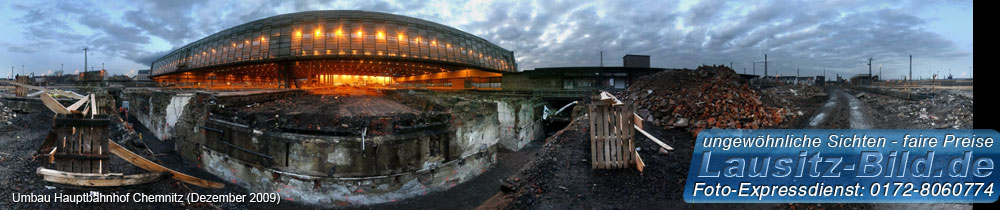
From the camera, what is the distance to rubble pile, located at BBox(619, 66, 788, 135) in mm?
9922

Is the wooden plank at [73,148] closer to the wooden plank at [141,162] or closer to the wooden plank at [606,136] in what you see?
the wooden plank at [141,162]

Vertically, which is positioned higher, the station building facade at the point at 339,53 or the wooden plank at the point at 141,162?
the station building facade at the point at 339,53

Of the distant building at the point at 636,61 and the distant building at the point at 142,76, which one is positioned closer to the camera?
the distant building at the point at 636,61

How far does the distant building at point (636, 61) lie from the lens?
39875mm

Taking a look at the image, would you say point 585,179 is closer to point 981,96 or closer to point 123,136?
point 981,96

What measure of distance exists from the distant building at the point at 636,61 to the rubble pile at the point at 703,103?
27811 millimetres

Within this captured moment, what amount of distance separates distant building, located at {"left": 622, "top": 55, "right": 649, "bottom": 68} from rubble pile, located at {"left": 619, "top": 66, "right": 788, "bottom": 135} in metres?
27.8

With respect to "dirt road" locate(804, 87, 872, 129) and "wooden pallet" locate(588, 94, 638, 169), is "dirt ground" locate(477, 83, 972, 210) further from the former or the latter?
"dirt road" locate(804, 87, 872, 129)

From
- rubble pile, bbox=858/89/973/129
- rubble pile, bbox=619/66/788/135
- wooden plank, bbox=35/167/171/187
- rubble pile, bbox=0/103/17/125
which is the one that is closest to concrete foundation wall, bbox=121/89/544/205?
wooden plank, bbox=35/167/171/187

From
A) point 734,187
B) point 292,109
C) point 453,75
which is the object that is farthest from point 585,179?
point 453,75

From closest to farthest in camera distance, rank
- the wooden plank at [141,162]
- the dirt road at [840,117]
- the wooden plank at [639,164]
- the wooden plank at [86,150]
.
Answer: the wooden plank at [639,164], the wooden plank at [86,150], the wooden plank at [141,162], the dirt road at [840,117]

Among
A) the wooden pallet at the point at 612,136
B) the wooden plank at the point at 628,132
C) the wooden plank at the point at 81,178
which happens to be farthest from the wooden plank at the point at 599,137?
the wooden plank at the point at 81,178

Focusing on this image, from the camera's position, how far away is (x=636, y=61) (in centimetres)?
4019

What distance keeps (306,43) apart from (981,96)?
43657mm
